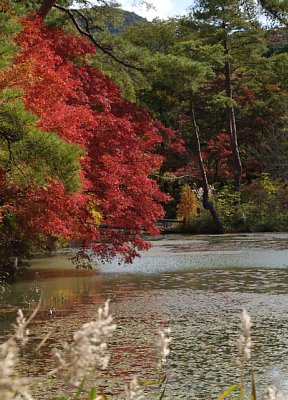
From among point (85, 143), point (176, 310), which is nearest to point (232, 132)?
point (85, 143)

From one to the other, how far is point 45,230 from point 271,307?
11.6ft

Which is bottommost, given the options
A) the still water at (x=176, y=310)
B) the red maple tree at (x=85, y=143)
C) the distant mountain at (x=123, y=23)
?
the still water at (x=176, y=310)

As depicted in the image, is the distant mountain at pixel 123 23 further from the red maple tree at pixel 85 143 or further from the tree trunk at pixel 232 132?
the tree trunk at pixel 232 132

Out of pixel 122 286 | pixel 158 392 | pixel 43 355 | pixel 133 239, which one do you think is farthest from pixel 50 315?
pixel 133 239

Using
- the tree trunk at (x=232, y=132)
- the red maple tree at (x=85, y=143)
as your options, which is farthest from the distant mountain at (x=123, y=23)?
the tree trunk at (x=232, y=132)

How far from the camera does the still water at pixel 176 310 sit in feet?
16.1

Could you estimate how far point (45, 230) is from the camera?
33.1ft

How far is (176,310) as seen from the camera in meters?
7.88

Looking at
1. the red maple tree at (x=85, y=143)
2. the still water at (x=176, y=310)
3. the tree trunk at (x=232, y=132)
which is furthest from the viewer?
the tree trunk at (x=232, y=132)

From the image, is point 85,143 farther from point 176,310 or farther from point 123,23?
point 123,23

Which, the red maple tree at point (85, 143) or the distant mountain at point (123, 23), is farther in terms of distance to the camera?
the distant mountain at point (123, 23)

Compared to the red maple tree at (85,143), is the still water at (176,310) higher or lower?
lower

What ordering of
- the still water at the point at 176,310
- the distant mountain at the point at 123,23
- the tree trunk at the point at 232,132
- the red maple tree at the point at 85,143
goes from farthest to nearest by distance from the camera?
the tree trunk at the point at 232,132, the distant mountain at the point at 123,23, the red maple tree at the point at 85,143, the still water at the point at 176,310

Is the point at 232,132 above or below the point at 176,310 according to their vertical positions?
above
